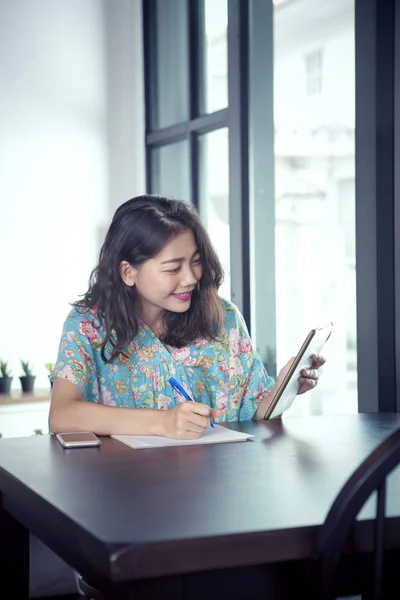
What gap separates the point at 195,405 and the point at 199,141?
2.42m

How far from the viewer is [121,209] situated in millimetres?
2281

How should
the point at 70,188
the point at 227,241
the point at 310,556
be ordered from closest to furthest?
the point at 310,556 → the point at 227,241 → the point at 70,188

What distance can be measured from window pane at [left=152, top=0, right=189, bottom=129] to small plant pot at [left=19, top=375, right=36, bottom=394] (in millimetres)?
1436

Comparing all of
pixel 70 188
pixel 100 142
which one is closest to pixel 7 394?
pixel 70 188

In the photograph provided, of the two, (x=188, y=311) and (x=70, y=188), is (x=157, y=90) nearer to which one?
(x=70, y=188)

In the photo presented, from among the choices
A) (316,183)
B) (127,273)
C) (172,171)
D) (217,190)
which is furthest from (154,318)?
(316,183)

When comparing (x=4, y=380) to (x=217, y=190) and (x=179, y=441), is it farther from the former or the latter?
(x=179, y=441)

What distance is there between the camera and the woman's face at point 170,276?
2166 millimetres

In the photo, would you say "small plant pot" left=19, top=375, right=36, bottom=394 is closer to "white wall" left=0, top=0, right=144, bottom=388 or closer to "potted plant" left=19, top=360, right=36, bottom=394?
"potted plant" left=19, top=360, right=36, bottom=394

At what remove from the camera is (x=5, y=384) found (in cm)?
383

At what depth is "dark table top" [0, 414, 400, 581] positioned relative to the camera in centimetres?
100

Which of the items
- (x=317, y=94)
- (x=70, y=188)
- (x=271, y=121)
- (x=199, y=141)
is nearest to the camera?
(x=271, y=121)

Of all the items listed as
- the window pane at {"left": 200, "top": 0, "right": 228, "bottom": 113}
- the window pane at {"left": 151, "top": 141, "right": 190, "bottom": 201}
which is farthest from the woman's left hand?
the window pane at {"left": 151, "top": 141, "right": 190, "bottom": 201}

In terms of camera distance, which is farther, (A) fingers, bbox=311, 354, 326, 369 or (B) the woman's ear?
(B) the woman's ear
